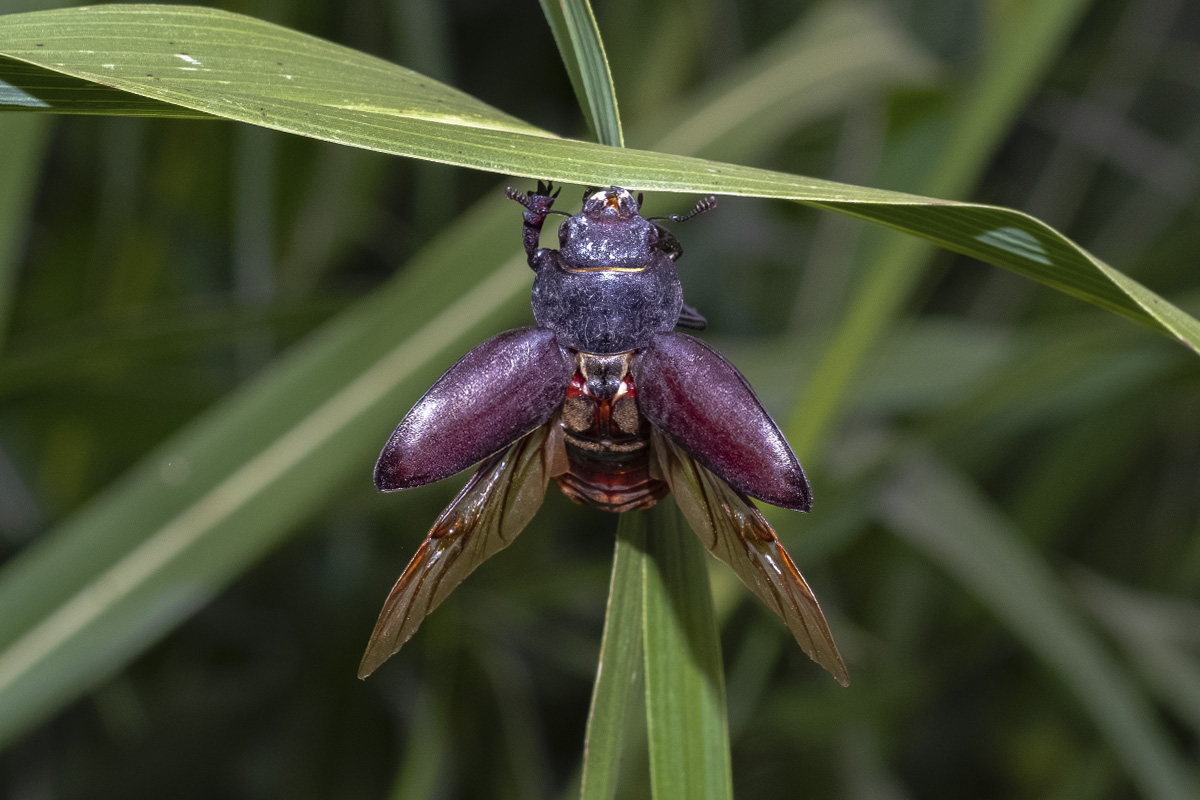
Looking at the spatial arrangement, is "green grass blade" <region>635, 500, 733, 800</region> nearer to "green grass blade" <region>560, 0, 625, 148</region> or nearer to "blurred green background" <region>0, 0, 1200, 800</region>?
"green grass blade" <region>560, 0, 625, 148</region>

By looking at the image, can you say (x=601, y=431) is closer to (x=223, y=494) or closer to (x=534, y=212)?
(x=534, y=212)

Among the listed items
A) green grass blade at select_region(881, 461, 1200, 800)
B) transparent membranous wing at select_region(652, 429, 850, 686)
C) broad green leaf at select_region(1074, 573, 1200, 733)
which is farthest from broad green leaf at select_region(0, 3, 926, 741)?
broad green leaf at select_region(1074, 573, 1200, 733)

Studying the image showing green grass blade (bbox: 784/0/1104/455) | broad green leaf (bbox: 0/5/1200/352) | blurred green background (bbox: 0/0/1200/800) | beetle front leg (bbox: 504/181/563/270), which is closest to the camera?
broad green leaf (bbox: 0/5/1200/352)

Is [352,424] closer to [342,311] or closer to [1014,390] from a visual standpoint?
[342,311]

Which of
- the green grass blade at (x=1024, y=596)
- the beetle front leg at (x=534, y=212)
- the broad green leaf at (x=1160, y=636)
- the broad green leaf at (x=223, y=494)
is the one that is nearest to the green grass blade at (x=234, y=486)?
the broad green leaf at (x=223, y=494)

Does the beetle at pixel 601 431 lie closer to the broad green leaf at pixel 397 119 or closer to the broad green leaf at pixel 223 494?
the broad green leaf at pixel 397 119
